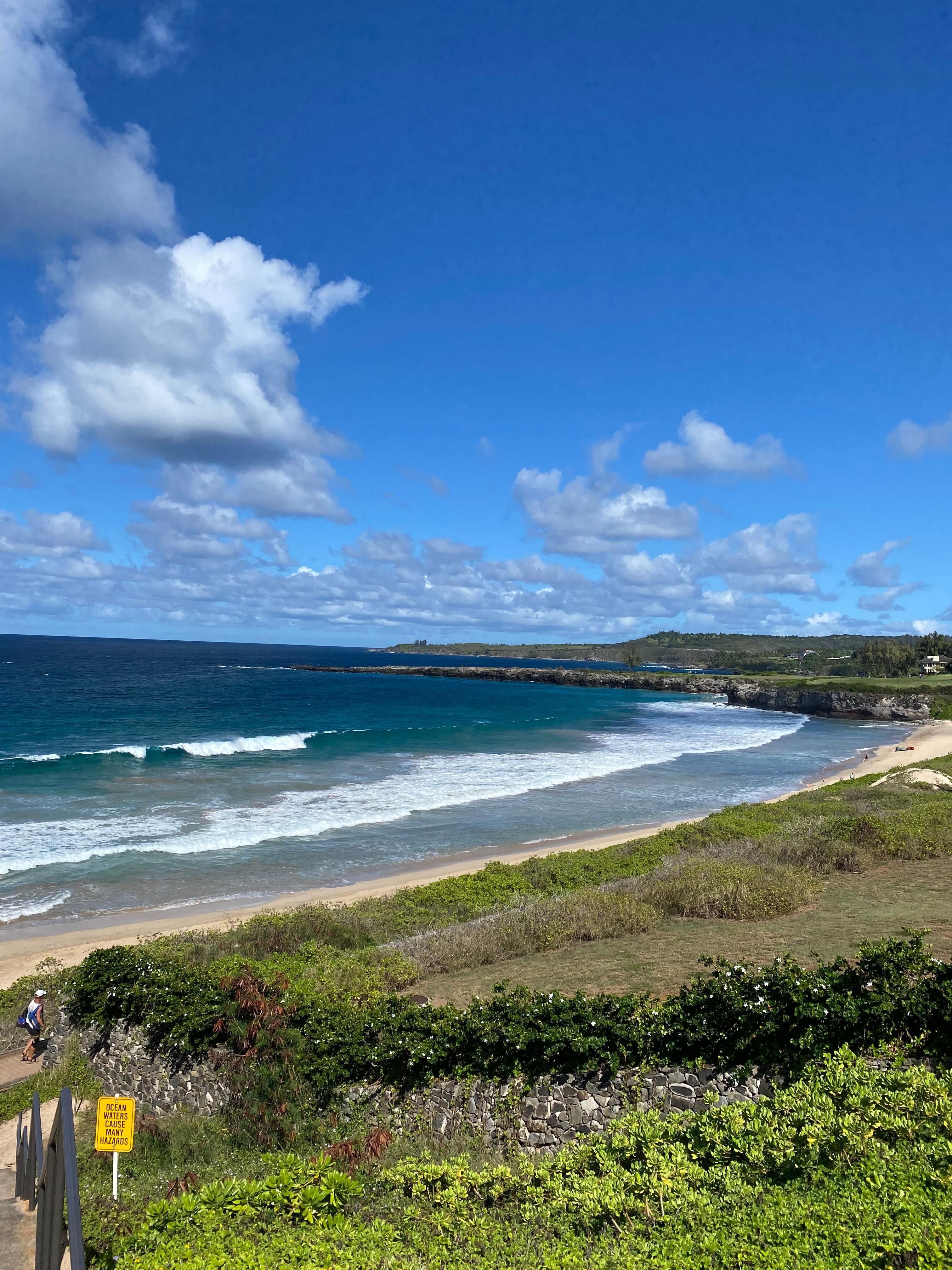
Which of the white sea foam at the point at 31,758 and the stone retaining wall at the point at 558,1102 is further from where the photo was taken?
the white sea foam at the point at 31,758

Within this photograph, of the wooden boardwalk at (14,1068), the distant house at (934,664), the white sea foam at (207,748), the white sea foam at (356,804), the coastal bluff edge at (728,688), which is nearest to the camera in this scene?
the wooden boardwalk at (14,1068)

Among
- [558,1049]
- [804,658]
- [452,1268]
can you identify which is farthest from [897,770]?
[804,658]

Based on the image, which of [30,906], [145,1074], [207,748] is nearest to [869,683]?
[207,748]

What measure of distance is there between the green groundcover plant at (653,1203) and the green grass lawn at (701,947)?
332 cm

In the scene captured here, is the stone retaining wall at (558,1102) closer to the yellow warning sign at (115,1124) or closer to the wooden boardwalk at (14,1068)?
the yellow warning sign at (115,1124)

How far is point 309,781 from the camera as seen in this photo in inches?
1524

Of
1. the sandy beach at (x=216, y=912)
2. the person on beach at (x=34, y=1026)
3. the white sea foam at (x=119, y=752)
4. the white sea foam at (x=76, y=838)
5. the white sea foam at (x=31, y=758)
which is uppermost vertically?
the white sea foam at (x=31, y=758)

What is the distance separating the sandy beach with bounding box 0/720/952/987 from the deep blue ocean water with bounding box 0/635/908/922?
2.63 feet

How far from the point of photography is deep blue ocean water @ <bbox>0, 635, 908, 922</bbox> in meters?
24.0

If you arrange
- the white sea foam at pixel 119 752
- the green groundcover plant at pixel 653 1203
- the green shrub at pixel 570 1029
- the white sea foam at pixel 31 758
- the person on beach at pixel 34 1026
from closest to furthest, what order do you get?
the green groundcover plant at pixel 653 1203 < the green shrub at pixel 570 1029 < the person on beach at pixel 34 1026 < the white sea foam at pixel 31 758 < the white sea foam at pixel 119 752

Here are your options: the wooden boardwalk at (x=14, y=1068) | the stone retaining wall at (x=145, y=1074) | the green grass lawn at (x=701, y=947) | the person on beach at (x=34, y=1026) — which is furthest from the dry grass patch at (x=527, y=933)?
the person on beach at (x=34, y=1026)

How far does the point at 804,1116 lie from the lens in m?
6.24

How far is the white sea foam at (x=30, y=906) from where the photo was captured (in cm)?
1955

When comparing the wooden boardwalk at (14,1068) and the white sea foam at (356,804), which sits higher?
the wooden boardwalk at (14,1068)
